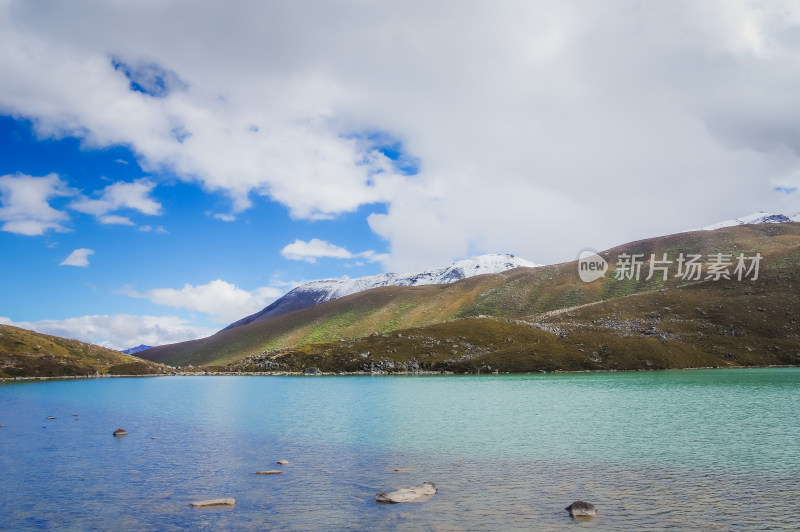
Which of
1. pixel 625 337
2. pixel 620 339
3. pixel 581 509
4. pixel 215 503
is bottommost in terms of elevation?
pixel 215 503

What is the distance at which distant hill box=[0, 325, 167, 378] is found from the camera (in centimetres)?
14538

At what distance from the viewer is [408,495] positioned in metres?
22.7

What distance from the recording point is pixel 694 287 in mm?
181000

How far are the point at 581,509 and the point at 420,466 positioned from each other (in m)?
11.4

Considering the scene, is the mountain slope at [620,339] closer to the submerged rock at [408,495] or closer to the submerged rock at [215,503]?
the submerged rock at [408,495]

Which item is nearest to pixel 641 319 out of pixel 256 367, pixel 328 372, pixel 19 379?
pixel 328 372

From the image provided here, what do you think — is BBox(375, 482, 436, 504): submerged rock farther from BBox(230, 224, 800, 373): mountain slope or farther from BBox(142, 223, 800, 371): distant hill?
BBox(142, 223, 800, 371): distant hill

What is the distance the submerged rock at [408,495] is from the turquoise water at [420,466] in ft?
1.64

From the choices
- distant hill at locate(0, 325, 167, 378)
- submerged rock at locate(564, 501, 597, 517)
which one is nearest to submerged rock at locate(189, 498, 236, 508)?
submerged rock at locate(564, 501, 597, 517)

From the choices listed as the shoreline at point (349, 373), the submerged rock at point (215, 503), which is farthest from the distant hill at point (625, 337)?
the submerged rock at point (215, 503)

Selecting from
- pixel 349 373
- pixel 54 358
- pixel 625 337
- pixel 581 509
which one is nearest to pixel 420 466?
pixel 581 509

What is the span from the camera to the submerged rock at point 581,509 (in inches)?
771

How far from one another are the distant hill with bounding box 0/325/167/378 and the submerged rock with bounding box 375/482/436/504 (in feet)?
524

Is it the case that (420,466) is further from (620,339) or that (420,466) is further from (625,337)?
(625,337)
